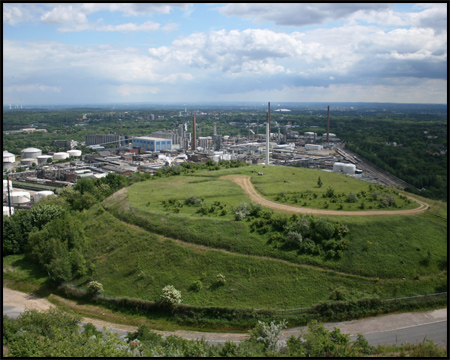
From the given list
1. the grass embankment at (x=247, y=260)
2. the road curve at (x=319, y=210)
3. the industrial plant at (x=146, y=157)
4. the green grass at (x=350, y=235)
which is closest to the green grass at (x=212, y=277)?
the grass embankment at (x=247, y=260)

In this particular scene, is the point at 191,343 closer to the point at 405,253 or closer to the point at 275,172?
the point at 405,253

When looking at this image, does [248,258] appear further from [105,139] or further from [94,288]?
[105,139]

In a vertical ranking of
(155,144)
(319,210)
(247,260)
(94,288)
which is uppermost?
(155,144)

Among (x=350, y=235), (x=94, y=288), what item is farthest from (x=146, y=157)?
(x=350, y=235)

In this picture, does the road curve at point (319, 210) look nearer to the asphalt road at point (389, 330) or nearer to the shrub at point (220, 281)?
the asphalt road at point (389, 330)

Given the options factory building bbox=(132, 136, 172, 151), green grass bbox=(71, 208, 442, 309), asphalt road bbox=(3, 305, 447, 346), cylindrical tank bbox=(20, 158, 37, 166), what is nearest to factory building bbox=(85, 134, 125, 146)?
factory building bbox=(132, 136, 172, 151)

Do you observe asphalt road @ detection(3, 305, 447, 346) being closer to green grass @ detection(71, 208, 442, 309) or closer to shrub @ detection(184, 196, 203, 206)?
green grass @ detection(71, 208, 442, 309)

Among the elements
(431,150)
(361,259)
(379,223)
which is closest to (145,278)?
(361,259)
